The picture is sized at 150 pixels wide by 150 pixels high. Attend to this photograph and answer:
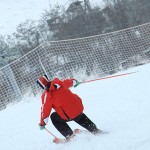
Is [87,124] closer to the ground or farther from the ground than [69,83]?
closer to the ground

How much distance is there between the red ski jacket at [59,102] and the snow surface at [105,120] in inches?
16.8

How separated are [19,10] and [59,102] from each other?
1024 inches

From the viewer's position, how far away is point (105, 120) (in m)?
6.21

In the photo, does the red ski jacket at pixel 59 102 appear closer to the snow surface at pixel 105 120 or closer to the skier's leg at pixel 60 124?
the skier's leg at pixel 60 124

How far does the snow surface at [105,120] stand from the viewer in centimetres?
489

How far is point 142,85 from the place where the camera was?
764 cm

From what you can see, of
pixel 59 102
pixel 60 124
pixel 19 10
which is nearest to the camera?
pixel 59 102

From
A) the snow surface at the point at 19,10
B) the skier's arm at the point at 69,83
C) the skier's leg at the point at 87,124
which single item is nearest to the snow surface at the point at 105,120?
the skier's leg at the point at 87,124

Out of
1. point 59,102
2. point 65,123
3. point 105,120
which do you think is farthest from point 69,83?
Result: point 105,120

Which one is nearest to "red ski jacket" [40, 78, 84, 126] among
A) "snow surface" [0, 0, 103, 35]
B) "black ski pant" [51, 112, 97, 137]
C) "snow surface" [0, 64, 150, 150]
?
"black ski pant" [51, 112, 97, 137]

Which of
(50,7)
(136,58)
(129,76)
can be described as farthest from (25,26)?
(129,76)

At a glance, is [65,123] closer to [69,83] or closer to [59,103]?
[59,103]

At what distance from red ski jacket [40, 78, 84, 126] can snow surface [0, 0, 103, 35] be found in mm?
20849

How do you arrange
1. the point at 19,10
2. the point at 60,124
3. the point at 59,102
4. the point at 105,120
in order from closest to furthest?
1. the point at 59,102
2. the point at 60,124
3. the point at 105,120
4. the point at 19,10
